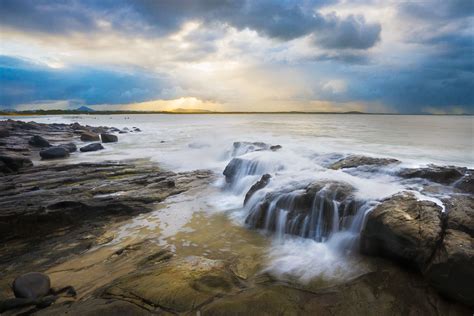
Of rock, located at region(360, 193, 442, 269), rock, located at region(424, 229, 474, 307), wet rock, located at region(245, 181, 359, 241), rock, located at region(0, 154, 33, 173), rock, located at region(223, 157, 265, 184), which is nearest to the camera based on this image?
rock, located at region(424, 229, 474, 307)

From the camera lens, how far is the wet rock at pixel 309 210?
669 centimetres

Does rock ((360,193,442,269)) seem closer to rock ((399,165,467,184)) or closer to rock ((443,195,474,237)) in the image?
rock ((443,195,474,237))

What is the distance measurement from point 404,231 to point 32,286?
255 inches

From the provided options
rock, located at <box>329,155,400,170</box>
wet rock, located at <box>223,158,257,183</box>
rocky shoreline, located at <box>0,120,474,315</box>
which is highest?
rock, located at <box>329,155,400,170</box>

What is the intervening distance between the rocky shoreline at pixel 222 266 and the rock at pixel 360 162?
70.1 inches

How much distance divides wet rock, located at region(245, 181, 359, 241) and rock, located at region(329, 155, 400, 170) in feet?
11.3

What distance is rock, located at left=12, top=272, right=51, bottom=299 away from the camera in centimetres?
436

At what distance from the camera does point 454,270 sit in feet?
14.4

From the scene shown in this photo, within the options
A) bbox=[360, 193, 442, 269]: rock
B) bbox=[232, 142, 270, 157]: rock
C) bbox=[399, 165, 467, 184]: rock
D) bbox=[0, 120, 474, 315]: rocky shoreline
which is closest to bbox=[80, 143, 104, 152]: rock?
bbox=[232, 142, 270, 157]: rock

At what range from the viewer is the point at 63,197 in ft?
28.8

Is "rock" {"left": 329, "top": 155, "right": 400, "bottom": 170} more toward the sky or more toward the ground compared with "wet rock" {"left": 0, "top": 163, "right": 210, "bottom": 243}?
more toward the sky

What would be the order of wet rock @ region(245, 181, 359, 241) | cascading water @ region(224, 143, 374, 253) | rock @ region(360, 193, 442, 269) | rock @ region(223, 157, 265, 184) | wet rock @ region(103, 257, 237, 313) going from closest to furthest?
wet rock @ region(103, 257, 237, 313), rock @ region(360, 193, 442, 269), cascading water @ region(224, 143, 374, 253), wet rock @ region(245, 181, 359, 241), rock @ region(223, 157, 265, 184)

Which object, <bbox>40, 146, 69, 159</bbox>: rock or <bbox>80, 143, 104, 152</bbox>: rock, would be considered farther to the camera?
<bbox>80, 143, 104, 152</bbox>: rock

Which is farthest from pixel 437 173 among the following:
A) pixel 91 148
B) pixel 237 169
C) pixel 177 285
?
pixel 91 148
